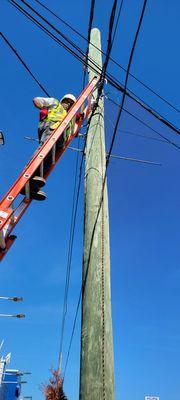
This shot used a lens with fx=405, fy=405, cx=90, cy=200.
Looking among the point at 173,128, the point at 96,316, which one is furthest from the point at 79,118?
the point at 96,316

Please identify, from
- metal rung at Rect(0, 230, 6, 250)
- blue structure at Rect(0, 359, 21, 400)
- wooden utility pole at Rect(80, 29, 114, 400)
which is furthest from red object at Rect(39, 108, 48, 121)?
blue structure at Rect(0, 359, 21, 400)

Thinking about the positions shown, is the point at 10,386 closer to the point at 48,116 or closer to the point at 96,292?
the point at 48,116

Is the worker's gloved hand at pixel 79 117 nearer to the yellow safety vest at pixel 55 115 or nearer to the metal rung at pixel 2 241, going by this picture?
the yellow safety vest at pixel 55 115

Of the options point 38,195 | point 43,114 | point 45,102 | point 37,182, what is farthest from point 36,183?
point 45,102

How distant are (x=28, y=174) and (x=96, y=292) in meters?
1.39

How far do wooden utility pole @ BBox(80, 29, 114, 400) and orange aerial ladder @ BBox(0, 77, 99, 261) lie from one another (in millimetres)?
442

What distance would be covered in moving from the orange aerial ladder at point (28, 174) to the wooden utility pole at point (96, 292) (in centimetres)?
44

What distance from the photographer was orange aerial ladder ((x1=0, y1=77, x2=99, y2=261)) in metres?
3.79

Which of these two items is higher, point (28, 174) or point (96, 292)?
point (28, 174)

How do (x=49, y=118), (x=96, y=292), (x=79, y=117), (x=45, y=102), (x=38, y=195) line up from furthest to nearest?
(x=79, y=117) → (x=45, y=102) → (x=49, y=118) → (x=38, y=195) → (x=96, y=292)

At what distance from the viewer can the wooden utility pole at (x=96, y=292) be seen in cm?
325

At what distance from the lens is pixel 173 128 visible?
5430mm

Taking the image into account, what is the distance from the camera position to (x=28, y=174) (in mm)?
4172

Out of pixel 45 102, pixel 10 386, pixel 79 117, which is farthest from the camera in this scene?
pixel 10 386
